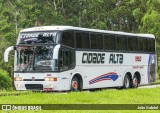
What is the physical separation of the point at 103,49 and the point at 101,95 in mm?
6606

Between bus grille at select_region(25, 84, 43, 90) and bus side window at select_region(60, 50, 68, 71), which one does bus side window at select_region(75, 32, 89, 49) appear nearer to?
bus side window at select_region(60, 50, 68, 71)

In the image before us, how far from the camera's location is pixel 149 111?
1191 cm

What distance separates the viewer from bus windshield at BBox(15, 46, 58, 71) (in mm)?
18719

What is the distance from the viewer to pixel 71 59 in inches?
780

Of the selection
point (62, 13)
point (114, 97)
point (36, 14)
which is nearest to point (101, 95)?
point (114, 97)

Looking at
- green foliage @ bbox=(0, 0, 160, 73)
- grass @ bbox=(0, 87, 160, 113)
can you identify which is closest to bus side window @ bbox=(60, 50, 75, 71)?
grass @ bbox=(0, 87, 160, 113)

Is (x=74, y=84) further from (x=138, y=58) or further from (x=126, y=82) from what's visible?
(x=138, y=58)

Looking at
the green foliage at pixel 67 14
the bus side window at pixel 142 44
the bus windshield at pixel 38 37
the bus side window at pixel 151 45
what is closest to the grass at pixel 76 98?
the bus windshield at pixel 38 37

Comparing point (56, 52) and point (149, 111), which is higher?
point (56, 52)

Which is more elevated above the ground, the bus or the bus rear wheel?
the bus

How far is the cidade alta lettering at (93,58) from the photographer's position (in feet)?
69.3

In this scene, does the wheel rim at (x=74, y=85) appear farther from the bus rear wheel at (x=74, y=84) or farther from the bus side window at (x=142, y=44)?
the bus side window at (x=142, y=44)

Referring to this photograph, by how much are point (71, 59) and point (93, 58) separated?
2.36 m

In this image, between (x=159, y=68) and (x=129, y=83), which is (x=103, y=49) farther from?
(x=159, y=68)
